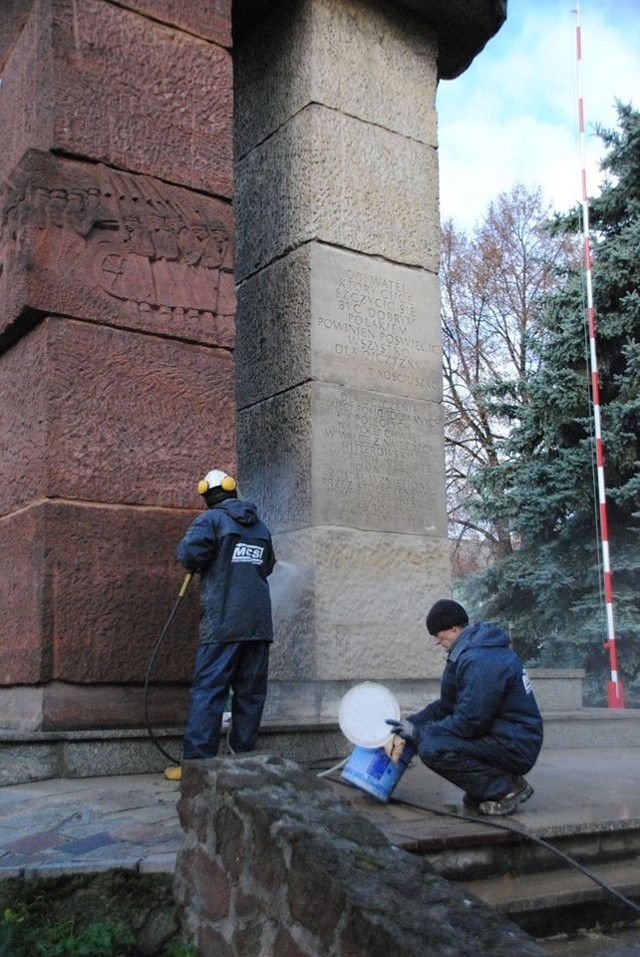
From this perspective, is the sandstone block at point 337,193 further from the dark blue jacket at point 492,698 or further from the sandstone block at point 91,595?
the dark blue jacket at point 492,698

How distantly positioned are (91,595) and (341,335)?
2.58 meters

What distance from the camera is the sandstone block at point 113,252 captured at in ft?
19.3

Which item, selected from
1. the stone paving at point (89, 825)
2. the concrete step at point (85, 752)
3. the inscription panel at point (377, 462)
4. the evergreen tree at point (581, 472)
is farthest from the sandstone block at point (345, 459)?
the evergreen tree at point (581, 472)

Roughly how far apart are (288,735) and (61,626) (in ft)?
4.40

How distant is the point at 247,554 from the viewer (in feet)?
17.7

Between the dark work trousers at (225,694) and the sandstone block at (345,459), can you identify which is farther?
the sandstone block at (345,459)

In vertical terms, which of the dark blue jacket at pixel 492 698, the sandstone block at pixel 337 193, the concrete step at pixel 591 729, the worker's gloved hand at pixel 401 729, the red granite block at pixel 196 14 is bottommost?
the concrete step at pixel 591 729

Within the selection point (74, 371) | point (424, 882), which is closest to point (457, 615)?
point (424, 882)

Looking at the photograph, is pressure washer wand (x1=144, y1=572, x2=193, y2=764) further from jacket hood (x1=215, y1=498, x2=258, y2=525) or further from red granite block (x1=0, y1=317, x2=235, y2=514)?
red granite block (x1=0, y1=317, x2=235, y2=514)

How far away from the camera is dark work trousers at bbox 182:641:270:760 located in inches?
203

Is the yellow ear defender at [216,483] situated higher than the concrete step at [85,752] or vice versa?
the yellow ear defender at [216,483]

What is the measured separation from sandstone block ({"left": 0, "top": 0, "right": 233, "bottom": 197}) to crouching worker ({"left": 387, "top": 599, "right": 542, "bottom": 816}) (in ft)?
11.7

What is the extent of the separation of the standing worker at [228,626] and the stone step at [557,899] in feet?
5.89

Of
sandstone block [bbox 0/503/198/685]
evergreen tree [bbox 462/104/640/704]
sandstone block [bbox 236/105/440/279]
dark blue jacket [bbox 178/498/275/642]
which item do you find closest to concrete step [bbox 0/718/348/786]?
sandstone block [bbox 0/503/198/685]
